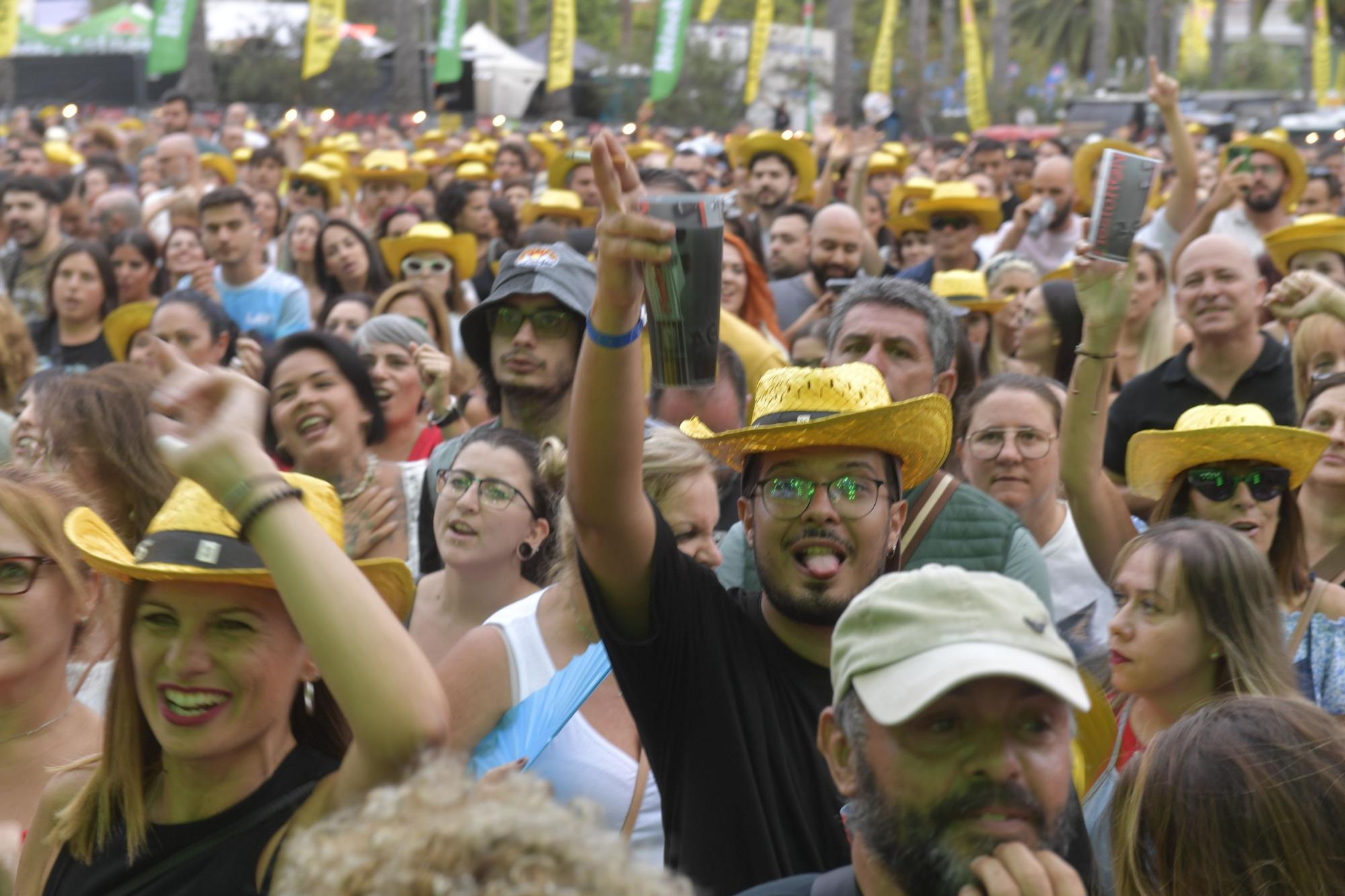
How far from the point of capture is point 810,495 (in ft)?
10.5

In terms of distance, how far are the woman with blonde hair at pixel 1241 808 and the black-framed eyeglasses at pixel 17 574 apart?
2.10 metres

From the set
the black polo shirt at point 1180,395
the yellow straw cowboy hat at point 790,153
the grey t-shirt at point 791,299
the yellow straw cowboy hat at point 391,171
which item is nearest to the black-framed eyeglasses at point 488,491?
the black polo shirt at point 1180,395

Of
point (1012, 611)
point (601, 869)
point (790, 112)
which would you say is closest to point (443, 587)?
point (1012, 611)

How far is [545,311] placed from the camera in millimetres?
5102

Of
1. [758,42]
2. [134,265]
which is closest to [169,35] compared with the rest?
[758,42]

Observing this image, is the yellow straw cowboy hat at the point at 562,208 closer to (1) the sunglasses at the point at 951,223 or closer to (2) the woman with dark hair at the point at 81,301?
(1) the sunglasses at the point at 951,223

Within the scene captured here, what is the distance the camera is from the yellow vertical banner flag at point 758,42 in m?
23.7

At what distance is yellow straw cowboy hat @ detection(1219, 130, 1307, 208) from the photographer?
32.0 ft

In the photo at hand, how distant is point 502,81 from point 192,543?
1456 inches

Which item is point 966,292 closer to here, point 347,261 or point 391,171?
point 347,261

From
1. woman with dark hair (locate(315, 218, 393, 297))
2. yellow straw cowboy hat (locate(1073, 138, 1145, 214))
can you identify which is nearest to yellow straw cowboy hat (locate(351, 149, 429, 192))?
woman with dark hair (locate(315, 218, 393, 297))

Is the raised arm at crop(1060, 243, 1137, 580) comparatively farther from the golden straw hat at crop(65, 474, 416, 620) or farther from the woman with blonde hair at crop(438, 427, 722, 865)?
the golden straw hat at crop(65, 474, 416, 620)

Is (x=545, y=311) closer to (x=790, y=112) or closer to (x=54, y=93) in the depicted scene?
(x=790, y=112)

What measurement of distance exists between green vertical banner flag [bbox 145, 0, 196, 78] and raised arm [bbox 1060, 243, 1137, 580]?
19.9 metres
